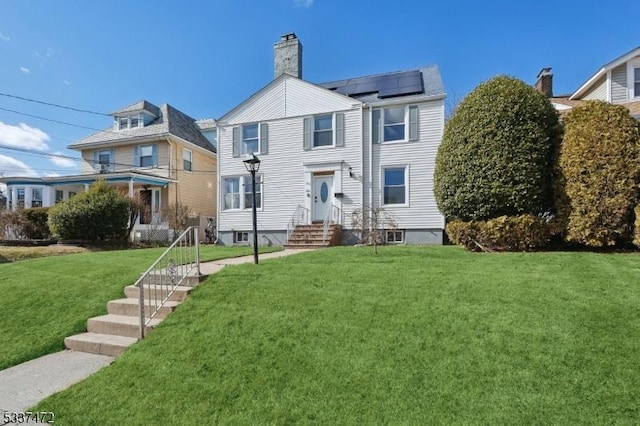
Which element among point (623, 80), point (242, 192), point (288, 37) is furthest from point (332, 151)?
point (623, 80)

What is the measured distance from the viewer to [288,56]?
16.3 metres

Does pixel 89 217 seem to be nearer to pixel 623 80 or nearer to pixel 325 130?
pixel 325 130

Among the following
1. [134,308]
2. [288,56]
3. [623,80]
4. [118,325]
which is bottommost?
[118,325]

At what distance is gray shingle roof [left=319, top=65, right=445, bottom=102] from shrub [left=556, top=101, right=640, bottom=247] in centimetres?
632

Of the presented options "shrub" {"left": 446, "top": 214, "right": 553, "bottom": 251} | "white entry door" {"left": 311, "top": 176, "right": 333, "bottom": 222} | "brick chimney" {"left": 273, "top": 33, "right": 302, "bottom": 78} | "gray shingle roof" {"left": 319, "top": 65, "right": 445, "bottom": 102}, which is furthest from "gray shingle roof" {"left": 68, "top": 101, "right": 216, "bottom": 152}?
"shrub" {"left": 446, "top": 214, "right": 553, "bottom": 251}

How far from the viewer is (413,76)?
14891 millimetres

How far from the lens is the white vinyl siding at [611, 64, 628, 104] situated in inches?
525

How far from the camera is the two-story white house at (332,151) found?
1323cm

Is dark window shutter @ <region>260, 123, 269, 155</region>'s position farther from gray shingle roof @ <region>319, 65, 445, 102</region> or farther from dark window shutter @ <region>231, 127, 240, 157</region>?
gray shingle roof @ <region>319, 65, 445, 102</region>

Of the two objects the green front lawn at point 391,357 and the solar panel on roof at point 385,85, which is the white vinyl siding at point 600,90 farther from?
the green front lawn at point 391,357

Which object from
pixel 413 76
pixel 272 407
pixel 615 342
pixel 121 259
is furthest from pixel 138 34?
pixel 615 342

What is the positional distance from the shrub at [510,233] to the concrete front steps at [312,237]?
5428 mm

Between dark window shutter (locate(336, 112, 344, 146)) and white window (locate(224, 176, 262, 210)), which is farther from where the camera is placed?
white window (locate(224, 176, 262, 210))

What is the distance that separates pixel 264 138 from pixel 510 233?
10.9 m
